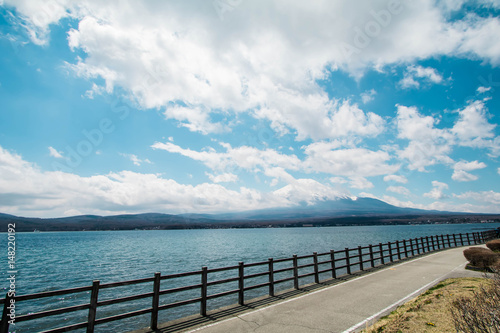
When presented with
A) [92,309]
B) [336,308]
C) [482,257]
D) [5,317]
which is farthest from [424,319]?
[482,257]

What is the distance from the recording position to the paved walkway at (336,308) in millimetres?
6977

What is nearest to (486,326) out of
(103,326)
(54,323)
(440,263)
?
(103,326)

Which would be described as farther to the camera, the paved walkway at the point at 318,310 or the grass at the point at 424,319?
the paved walkway at the point at 318,310

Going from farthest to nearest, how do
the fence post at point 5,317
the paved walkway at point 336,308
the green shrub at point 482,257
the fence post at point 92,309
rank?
the green shrub at point 482,257
the paved walkway at point 336,308
the fence post at point 92,309
the fence post at point 5,317

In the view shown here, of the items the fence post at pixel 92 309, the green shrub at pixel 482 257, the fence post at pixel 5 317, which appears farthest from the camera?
the green shrub at pixel 482 257

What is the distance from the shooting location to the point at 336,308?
27.7 feet

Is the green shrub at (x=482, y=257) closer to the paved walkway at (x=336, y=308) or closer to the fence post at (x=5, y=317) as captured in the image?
the paved walkway at (x=336, y=308)

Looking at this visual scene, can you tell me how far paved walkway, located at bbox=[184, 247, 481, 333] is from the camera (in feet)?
22.9

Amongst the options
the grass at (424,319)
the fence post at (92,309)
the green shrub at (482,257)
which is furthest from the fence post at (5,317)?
the green shrub at (482,257)

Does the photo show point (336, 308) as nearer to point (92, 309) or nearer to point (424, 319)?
point (424, 319)

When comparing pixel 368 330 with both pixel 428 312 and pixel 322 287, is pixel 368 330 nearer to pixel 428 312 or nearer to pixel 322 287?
pixel 428 312

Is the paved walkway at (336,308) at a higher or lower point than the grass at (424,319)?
lower

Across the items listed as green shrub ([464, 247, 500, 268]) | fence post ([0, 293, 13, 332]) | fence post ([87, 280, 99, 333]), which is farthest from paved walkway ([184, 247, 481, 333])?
fence post ([0, 293, 13, 332])

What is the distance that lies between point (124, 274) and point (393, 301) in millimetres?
29842
